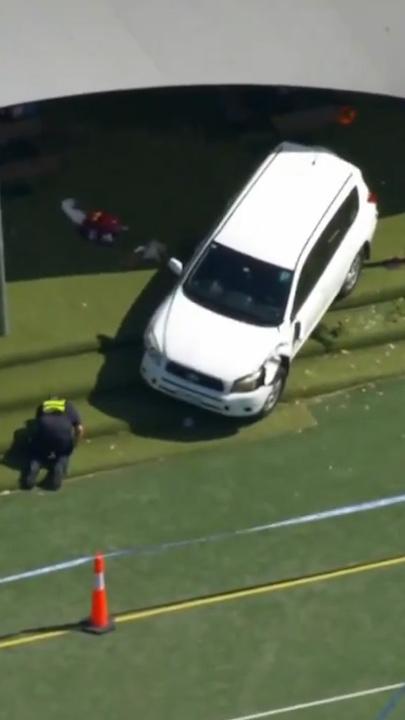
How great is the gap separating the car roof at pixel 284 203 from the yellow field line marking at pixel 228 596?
10.8 ft

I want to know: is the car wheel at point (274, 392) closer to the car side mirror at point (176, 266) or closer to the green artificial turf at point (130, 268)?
the green artificial turf at point (130, 268)

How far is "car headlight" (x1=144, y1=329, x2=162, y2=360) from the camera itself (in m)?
17.9

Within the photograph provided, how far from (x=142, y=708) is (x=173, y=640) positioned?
2.77 ft

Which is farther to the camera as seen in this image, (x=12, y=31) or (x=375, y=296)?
(x=375, y=296)

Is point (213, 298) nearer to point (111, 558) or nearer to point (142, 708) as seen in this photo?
point (111, 558)

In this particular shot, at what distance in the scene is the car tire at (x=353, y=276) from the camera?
19.4 metres

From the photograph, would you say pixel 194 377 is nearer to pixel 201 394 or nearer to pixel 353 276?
pixel 201 394

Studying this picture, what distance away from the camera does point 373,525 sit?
17359 millimetres

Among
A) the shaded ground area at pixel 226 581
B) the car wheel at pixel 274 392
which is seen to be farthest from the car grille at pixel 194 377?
the shaded ground area at pixel 226 581

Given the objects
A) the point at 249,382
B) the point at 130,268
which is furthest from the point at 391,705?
the point at 130,268

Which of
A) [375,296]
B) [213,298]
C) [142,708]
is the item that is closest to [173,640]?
[142,708]

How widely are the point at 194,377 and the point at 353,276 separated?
8.67ft

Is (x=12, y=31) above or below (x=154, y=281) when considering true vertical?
above

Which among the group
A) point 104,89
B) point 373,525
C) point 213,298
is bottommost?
point 373,525
